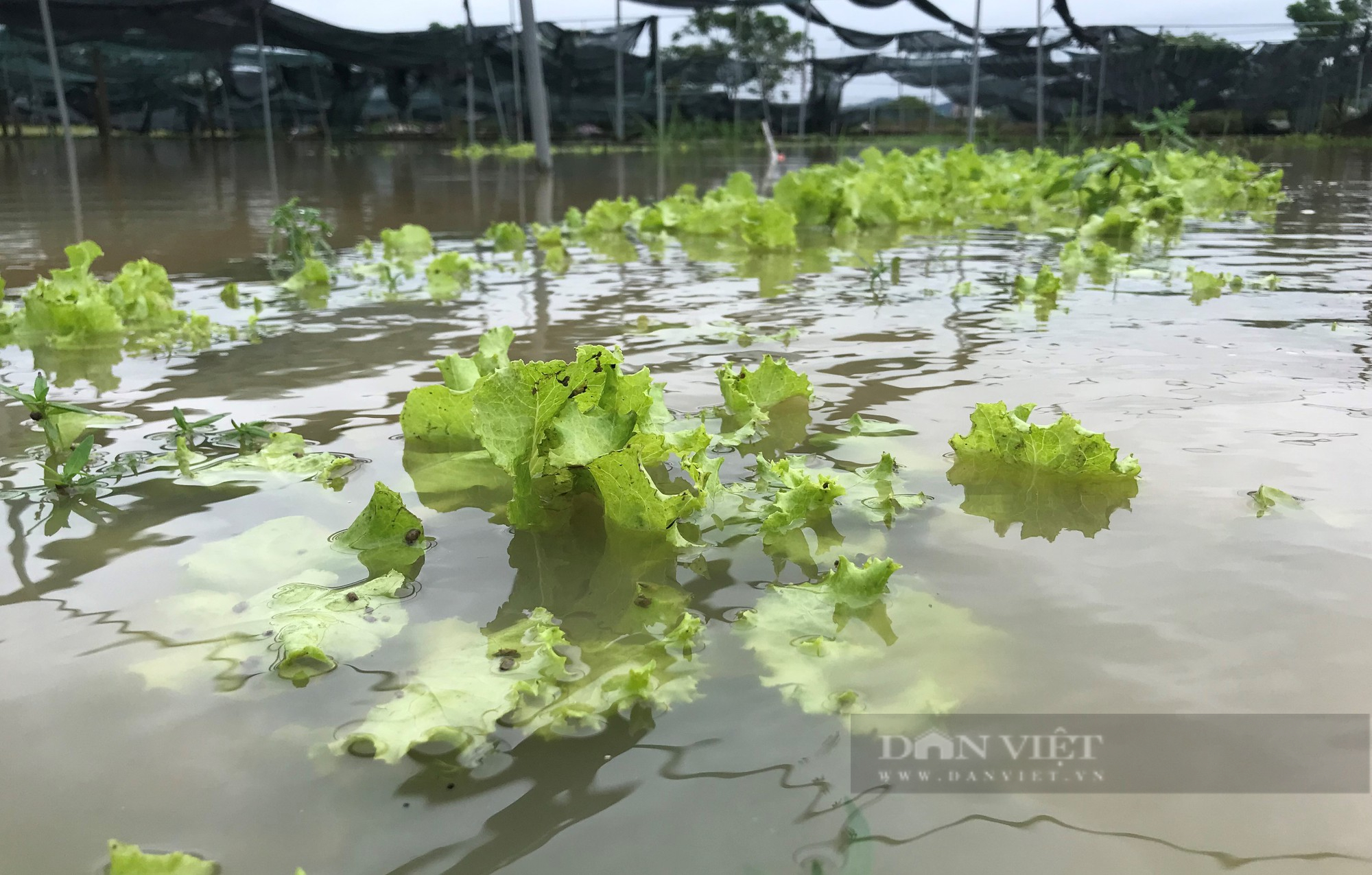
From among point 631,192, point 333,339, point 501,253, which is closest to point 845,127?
point 631,192

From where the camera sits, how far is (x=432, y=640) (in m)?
1.26

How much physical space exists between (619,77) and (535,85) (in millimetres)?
7113

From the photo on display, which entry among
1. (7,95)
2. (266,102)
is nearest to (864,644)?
(266,102)

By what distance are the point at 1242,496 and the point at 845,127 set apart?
18.3m

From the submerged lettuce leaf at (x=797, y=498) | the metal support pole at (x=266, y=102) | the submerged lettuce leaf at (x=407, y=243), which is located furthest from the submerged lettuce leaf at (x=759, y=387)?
the metal support pole at (x=266, y=102)

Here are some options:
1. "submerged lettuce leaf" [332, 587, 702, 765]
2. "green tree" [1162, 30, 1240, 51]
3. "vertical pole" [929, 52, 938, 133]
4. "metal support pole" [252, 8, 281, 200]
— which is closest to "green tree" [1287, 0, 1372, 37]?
"green tree" [1162, 30, 1240, 51]

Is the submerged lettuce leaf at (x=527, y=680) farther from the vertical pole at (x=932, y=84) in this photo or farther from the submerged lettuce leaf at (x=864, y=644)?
the vertical pole at (x=932, y=84)

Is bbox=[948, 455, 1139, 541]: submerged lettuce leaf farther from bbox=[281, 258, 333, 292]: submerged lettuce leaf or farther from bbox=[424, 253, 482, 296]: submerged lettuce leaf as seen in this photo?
bbox=[281, 258, 333, 292]: submerged lettuce leaf

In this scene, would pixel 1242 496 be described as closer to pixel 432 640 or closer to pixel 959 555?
pixel 959 555

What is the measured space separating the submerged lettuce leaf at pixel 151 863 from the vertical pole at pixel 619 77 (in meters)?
16.3

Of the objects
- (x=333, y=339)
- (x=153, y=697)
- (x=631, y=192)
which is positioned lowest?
(x=153, y=697)

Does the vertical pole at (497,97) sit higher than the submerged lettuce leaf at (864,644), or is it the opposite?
the vertical pole at (497,97)

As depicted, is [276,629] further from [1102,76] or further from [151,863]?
[1102,76]

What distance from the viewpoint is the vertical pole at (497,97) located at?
54.7 ft
